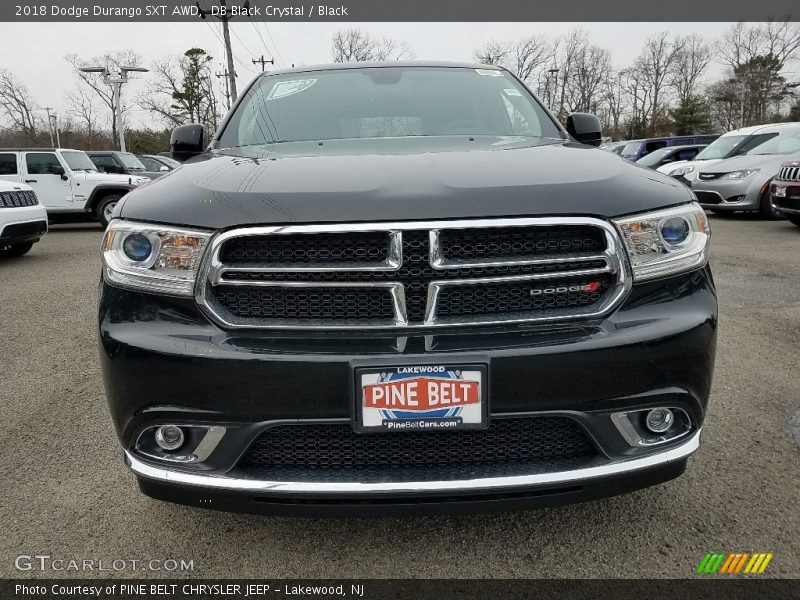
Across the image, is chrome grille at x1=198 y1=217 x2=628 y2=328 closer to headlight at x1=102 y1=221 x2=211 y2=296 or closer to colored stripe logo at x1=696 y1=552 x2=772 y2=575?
headlight at x1=102 y1=221 x2=211 y2=296

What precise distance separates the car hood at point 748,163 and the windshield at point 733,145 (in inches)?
31.4

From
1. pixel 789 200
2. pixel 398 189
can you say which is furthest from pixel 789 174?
pixel 398 189

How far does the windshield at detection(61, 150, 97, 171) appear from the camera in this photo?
12787mm

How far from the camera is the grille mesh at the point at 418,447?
5.53 feet

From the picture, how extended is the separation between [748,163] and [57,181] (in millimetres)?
13296

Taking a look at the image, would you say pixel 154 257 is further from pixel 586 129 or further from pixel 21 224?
pixel 21 224

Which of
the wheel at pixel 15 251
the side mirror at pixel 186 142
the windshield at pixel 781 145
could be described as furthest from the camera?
the windshield at pixel 781 145

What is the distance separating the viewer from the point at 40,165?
12.5m

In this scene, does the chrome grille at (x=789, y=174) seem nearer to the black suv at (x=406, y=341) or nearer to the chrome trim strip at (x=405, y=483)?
the black suv at (x=406, y=341)

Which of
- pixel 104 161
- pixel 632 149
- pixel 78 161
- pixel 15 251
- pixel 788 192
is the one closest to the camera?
pixel 788 192

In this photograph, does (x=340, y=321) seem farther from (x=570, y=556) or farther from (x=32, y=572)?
(x=32, y=572)

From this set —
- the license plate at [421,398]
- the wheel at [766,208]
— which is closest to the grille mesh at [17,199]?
the license plate at [421,398]

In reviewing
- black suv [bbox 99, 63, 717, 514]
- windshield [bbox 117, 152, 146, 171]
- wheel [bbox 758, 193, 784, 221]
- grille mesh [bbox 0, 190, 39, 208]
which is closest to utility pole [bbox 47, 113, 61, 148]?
windshield [bbox 117, 152, 146, 171]

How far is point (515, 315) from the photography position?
66.2 inches
